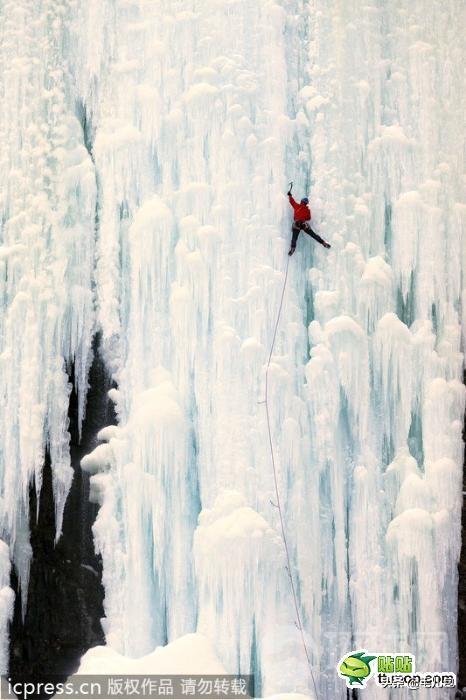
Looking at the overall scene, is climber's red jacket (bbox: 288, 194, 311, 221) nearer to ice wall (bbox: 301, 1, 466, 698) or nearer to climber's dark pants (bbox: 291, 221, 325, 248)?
climber's dark pants (bbox: 291, 221, 325, 248)

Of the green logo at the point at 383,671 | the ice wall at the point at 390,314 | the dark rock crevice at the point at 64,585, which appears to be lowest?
the green logo at the point at 383,671

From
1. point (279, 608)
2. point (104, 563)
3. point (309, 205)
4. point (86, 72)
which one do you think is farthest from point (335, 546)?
point (86, 72)

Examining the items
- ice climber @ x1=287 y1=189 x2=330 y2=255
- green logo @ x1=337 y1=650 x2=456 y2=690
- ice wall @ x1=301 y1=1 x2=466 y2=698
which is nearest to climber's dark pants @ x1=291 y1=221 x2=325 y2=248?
ice climber @ x1=287 y1=189 x2=330 y2=255

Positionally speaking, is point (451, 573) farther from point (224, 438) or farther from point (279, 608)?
point (224, 438)

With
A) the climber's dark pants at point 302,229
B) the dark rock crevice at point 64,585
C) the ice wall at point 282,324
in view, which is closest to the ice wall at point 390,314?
the ice wall at point 282,324

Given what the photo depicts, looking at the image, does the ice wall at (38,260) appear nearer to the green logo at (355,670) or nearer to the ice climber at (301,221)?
the ice climber at (301,221)

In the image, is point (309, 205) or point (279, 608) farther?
point (309, 205)
